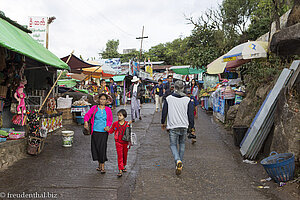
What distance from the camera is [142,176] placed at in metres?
4.87

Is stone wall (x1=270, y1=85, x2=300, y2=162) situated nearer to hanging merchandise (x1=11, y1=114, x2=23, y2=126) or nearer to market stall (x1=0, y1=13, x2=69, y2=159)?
market stall (x1=0, y1=13, x2=69, y2=159)

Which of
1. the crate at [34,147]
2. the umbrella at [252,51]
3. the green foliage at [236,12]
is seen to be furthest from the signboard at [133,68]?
the crate at [34,147]

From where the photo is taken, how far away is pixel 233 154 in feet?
21.4

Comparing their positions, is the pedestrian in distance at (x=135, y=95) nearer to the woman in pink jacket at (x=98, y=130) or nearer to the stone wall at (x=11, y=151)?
the stone wall at (x=11, y=151)

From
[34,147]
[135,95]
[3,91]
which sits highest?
[3,91]

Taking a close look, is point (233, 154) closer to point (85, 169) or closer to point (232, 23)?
point (85, 169)

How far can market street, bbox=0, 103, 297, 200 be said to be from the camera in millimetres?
4070

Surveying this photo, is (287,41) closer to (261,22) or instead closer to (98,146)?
(98,146)

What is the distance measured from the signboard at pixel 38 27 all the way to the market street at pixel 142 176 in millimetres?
4438

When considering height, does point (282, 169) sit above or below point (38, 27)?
below

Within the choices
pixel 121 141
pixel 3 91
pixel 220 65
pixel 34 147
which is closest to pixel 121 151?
pixel 121 141

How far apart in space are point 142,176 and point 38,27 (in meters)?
7.47

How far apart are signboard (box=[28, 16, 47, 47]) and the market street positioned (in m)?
4.44

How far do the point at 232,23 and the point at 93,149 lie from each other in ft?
69.4
